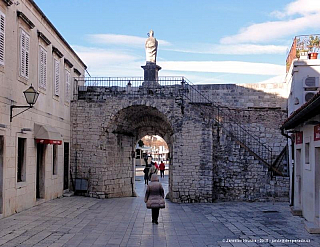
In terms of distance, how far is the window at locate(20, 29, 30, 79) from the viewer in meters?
12.3

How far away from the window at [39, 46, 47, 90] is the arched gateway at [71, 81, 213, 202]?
3.89 meters

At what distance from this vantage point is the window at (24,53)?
12.3 m

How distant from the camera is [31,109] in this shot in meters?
13.3

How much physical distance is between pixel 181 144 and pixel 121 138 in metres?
3.92

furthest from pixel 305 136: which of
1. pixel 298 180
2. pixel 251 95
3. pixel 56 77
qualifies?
pixel 56 77

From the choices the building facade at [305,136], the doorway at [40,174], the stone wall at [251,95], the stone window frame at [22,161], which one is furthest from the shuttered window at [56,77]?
the building facade at [305,136]

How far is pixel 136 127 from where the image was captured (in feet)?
73.0

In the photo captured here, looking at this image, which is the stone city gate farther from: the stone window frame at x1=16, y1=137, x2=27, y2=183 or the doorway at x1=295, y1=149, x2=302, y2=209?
the stone window frame at x1=16, y1=137, x2=27, y2=183

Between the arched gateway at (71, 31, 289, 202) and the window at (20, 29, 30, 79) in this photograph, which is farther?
the arched gateway at (71, 31, 289, 202)

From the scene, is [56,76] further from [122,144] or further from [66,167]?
[122,144]

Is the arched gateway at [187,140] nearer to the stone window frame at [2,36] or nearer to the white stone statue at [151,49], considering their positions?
the white stone statue at [151,49]

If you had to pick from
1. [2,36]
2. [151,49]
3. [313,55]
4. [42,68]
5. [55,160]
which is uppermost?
[151,49]

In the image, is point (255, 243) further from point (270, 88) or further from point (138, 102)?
point (270, 88)

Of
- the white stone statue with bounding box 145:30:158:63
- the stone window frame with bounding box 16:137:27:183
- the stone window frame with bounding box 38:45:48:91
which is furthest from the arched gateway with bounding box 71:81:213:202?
the stone window frame with bounding box 16:137:27:183
